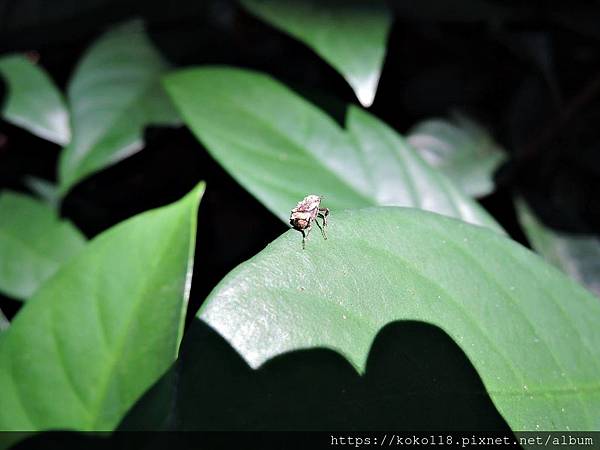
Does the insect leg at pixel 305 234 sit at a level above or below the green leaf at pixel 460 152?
above

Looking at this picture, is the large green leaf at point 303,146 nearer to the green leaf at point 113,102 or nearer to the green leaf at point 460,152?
the green leaf at point 113,102

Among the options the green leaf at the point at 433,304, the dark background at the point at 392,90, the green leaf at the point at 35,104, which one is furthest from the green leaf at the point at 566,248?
the green leaf at the point at 35,104

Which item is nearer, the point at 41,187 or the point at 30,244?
the point at 30,244

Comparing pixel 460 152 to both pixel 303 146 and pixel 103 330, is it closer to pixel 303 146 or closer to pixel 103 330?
pixel 303 146

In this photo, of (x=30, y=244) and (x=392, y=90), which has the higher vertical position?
(x=392, y=90)

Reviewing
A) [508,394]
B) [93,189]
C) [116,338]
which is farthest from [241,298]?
[93,189]

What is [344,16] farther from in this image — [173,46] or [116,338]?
[116,338]

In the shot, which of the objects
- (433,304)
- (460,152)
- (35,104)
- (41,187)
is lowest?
(41,187)

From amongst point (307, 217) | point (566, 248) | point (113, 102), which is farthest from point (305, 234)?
point (566, 248)
